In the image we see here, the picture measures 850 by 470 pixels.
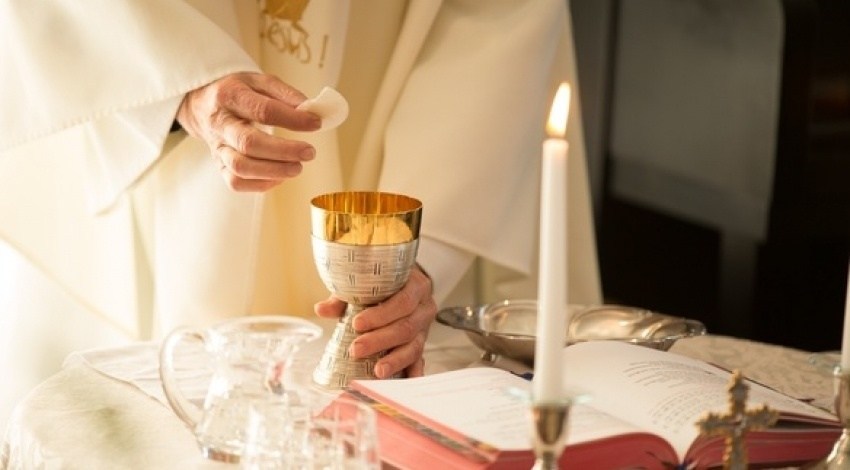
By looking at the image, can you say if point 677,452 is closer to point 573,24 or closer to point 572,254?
point 572,254

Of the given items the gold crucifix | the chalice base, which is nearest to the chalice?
the chalice base

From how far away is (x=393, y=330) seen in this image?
1.62 m

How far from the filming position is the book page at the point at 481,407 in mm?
1275

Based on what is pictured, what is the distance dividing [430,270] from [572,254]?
470 millimetres

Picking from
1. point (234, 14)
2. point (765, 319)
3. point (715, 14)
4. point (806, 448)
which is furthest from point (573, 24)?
point (806, 448)

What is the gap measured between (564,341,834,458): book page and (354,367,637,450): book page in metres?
0.05

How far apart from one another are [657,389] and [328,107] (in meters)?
0.48

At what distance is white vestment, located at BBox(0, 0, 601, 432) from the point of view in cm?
192

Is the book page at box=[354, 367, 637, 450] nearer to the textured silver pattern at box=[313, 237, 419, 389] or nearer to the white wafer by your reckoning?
the textured silver pattern at box=[313, 237, 419, 389]

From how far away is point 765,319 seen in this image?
13.2ft

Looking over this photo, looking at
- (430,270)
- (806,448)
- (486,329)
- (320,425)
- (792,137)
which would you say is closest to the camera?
(320,425)

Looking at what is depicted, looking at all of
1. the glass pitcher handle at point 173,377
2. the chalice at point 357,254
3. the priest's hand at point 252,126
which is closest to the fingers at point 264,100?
the priest's hand at point 252,126

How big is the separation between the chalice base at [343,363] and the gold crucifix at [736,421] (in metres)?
0.52

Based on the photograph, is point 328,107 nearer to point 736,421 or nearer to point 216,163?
point 216,163
